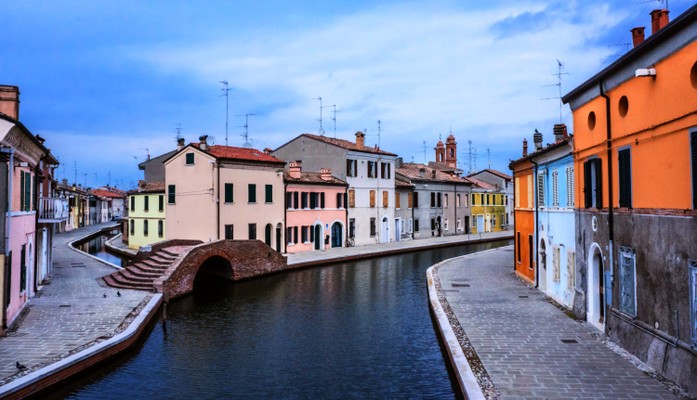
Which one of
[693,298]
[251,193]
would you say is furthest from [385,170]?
[693,298]

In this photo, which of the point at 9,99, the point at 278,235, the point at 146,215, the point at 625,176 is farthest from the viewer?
the point at 146,215

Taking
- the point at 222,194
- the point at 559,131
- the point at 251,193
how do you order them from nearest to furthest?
the point at 559,131 → the point at 222,194 → the point at 251,193

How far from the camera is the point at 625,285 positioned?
14258mm

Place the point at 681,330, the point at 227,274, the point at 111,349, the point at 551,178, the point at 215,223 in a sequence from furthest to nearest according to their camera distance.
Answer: the point at 215,223, the point at 227,274, the point at 551,178, the point at 111,349, the point at 681,330

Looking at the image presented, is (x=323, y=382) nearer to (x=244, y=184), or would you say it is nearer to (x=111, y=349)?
(x=111, y=349)

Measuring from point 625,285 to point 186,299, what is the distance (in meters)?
19.3

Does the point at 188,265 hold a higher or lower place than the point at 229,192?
lower

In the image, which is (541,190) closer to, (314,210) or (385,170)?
(314,210)

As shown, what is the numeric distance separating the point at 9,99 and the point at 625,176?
20.0m

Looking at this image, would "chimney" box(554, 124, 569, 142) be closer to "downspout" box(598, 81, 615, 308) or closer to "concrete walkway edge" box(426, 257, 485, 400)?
"downspout" box(598, 81, 615, 308)

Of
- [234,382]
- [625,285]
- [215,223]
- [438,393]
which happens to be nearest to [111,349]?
[234,382]

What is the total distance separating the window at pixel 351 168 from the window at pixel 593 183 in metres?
31.4

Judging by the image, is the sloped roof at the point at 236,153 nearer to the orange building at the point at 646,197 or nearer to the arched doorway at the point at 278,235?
the arched doorway at the point at 278,235

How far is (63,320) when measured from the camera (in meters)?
18.0
